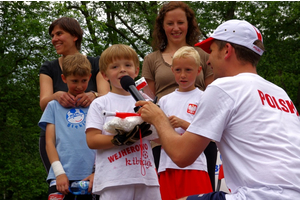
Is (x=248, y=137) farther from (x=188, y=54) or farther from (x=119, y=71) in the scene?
(x=188, y=54)

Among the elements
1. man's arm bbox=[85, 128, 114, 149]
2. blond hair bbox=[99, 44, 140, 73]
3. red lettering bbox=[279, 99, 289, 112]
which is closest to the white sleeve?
red lettering bbox=[279, 99, 289, 112]

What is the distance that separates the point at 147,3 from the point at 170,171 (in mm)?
18352

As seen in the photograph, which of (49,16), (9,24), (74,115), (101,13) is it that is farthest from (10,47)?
(74,115)

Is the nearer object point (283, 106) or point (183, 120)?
point (283, 106)

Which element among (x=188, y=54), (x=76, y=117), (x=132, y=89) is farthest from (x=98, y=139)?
(x=188, y=54)

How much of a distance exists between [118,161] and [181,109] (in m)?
1.01

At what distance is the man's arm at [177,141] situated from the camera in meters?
2.56

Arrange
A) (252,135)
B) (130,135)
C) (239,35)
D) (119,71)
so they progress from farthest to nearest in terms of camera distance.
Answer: (119,71)
(130,135)
(239,35)
(252,135)

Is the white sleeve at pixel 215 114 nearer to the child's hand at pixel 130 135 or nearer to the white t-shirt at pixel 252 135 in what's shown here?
the white t-shirt at pixel 252 135

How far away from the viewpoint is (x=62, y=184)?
349 centimetres

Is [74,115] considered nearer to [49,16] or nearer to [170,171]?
[170,171]

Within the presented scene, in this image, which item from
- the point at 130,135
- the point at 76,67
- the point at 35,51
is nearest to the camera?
the point at 130,135

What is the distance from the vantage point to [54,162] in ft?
11.8

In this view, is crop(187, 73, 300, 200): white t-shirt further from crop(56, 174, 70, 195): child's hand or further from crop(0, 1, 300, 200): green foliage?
crop(0, 1, 300, 200): green foliage
